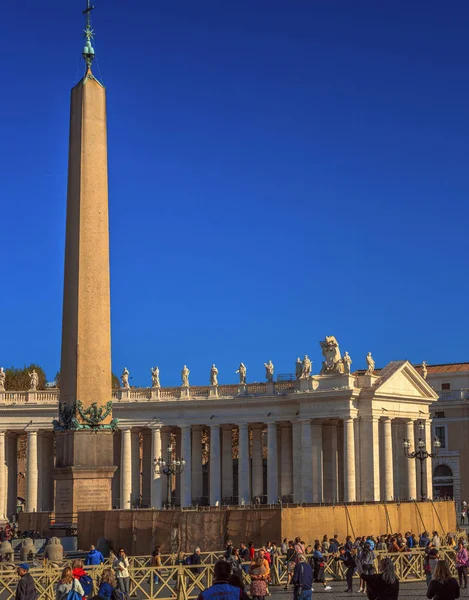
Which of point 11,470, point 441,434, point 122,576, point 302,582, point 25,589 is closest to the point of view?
point 25,589

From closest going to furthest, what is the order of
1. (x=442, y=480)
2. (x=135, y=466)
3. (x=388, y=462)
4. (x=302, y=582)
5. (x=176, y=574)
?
1. (x=302, y=582)
2. (x=176, y=574)
3. (x=388, y=462)
4. (x=135, y=466)
5. (x=442, y=480)

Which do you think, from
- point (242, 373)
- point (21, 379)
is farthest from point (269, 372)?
point (21, 379)

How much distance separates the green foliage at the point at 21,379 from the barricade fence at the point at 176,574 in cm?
7523

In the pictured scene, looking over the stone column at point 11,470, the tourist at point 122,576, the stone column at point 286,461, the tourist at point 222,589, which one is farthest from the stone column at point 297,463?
the tourist at point 222,589

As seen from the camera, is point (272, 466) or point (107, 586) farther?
point (272, 466)

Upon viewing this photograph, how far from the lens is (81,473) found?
34.5 meters

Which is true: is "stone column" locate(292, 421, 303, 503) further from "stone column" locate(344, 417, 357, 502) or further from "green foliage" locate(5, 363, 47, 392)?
"green foliage" locate(5, 363, 47, 392)

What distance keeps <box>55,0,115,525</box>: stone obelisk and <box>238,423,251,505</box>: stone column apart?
131ft

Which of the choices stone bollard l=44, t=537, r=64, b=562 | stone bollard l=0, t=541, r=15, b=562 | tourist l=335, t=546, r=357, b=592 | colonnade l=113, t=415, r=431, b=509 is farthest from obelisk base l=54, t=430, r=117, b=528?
colonnade l=113, t=415, r=431, b=509

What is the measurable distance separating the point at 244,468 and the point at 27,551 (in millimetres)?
44252

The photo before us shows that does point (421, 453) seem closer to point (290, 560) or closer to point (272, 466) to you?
point (272, 466)

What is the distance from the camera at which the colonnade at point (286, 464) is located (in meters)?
71.4

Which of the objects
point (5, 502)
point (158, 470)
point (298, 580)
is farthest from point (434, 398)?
point (298, 580)

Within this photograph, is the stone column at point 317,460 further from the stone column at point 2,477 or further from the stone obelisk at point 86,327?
the stone obelisk at point 86,327
